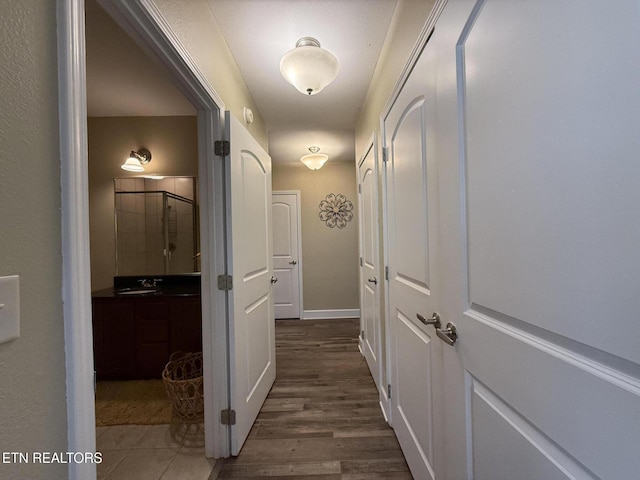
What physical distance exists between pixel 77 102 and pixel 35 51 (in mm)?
103

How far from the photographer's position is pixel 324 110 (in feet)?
8.69

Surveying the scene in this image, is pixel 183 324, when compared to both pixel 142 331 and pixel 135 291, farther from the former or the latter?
pixel 135 291

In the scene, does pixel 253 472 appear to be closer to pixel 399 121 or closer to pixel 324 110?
pixel 399 121

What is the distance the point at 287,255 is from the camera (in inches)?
175

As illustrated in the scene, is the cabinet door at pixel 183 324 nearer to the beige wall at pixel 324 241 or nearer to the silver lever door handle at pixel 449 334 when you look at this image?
the silver lever door handle at pixel 449 334

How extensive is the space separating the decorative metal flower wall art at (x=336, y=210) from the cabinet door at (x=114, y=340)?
112 inches

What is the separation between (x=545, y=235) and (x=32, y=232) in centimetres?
103

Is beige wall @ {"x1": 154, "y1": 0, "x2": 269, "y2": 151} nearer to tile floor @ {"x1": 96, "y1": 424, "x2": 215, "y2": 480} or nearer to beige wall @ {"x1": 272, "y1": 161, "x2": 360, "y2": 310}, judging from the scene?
tile floor @ {"x1": 96, "y1": 424, "x2": 215, "y2": 480}

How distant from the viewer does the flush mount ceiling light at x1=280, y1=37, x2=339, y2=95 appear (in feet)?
5.00

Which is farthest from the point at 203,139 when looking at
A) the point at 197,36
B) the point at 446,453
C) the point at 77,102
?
the point at 446,453

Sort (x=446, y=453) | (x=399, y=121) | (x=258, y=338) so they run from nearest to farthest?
(x=446, y=453), (x=399, y=121), (x=258, y=338)

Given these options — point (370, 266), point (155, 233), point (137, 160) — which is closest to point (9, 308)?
point (370, 266)

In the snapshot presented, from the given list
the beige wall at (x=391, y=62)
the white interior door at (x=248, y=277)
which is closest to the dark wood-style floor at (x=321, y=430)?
the white interior door at (x=248, y=277)

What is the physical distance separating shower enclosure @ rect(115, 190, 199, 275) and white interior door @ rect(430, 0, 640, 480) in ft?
8.51
